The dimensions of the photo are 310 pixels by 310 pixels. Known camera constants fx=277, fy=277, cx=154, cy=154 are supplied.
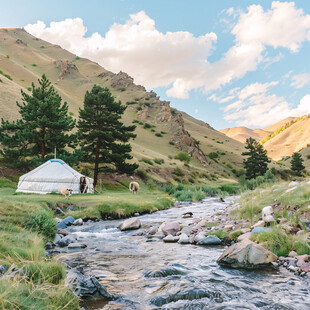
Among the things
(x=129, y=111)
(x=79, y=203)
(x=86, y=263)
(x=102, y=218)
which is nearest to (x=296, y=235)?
(x=86, y=263)

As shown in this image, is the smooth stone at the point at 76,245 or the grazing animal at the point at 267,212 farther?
the grazing animal at the point at 267,212

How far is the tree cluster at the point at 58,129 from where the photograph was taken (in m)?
27.0

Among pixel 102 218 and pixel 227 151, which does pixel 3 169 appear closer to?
pixel 102 218

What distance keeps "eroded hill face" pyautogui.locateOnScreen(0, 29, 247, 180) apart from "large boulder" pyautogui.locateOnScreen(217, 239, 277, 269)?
121ft

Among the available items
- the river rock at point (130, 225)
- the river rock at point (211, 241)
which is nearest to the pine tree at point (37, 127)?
the river rock at point (130, 225)

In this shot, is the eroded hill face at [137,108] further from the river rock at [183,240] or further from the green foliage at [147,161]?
the river rock at [183,240]

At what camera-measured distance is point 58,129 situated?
92.2ft

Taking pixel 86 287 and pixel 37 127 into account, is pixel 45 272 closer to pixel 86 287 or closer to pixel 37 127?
pixel 86 287

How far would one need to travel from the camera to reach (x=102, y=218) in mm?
15992

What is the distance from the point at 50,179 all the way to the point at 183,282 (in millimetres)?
21245

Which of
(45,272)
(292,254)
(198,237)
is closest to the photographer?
(45,272)

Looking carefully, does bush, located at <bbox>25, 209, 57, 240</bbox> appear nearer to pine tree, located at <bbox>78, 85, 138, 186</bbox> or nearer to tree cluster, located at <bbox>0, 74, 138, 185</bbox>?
tree cluster, located at <bbox>0, 74, 138, 185</bbox>

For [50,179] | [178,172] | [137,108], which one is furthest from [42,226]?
[137,108]

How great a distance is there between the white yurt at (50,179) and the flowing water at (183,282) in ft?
56.2
